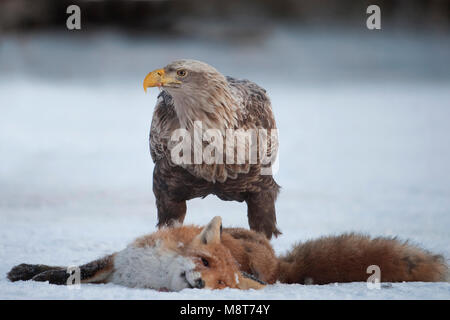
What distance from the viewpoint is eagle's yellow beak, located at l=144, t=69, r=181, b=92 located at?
380 cm

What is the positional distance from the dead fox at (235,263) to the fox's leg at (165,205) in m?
0.77

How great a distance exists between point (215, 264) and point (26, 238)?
7.98 feet

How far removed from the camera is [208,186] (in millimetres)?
4168

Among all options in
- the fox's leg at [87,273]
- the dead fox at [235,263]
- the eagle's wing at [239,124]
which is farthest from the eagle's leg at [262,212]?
the fox's leg at [87,273]

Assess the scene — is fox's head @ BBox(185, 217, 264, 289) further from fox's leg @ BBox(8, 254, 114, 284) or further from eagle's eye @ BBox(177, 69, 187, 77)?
eagle's eye @ BBox(177, 69, 187, 77)

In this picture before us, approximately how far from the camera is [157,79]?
3834mm

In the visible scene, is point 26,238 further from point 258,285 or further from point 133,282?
point 258,285

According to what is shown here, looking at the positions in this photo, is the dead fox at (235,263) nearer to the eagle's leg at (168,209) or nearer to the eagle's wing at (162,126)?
the eagle's leg at (168,209)

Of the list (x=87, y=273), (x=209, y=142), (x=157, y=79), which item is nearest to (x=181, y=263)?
(x=87, y=273)

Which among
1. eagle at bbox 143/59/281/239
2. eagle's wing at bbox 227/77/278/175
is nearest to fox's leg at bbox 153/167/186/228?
eagle at bbox 143/59/281/239

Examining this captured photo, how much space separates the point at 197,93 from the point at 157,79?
0.98 feet

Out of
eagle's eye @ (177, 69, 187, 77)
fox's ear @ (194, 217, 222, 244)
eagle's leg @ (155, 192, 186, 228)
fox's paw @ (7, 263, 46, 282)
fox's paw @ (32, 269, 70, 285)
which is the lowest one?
fox's paw @ (7, 263, 46, 282)

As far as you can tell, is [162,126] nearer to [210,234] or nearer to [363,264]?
[210,234]

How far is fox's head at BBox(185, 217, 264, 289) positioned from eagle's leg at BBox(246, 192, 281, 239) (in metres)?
1.20
